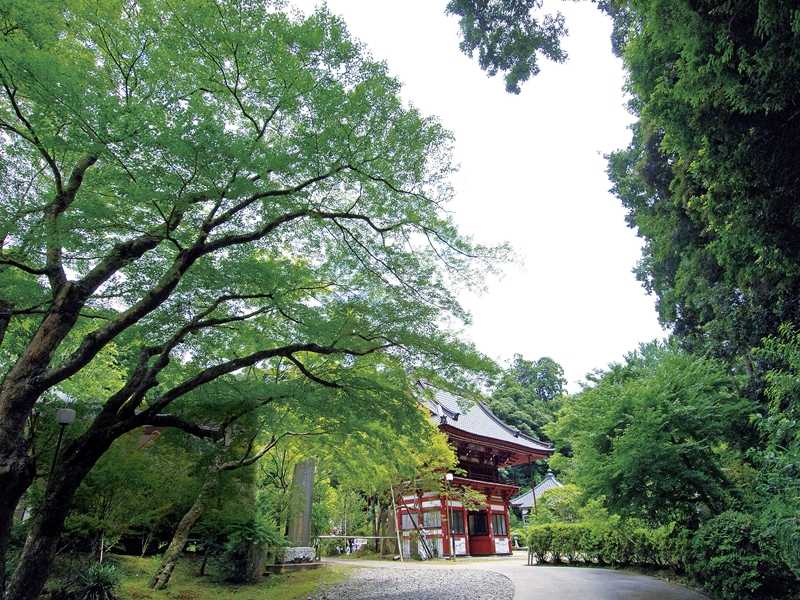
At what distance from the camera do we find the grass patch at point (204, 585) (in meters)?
8.07

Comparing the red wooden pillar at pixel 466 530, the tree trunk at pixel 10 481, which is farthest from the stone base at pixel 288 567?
the red wooden pillar at pixel 466 530

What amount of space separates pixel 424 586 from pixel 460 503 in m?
9.06

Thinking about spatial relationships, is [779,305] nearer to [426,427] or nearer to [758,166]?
[758,166]

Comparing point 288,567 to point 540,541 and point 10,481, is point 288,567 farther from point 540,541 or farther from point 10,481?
point 10,481

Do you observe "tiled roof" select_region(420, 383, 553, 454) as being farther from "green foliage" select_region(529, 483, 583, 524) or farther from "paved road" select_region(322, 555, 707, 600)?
"paved road" select_region(322, 555, 707, 600)

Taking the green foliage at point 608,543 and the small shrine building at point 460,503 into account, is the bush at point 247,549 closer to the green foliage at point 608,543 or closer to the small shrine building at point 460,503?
the small shrine building at point 460,503

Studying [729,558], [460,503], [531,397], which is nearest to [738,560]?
[729,558]

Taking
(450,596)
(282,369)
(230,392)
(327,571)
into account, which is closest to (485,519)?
(327,571)

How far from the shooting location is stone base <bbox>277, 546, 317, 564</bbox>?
36.4ft

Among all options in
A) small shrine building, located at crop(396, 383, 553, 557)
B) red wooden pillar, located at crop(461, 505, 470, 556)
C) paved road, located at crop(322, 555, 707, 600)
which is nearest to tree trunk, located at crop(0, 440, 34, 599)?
paved road, located at crop(322, 555, 707, 600)

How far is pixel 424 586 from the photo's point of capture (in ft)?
29.4

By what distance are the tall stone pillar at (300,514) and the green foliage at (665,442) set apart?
6.67 metres

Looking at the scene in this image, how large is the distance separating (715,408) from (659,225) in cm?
387

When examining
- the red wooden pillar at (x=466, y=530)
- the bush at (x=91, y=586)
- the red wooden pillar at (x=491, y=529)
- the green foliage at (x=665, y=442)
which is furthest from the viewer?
the red wooden pillar at (x=491, y=529)
